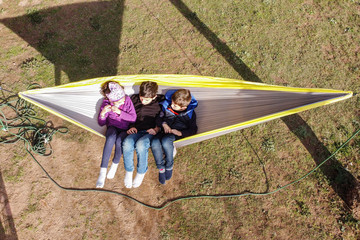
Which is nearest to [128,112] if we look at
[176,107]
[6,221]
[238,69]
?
[176,107]

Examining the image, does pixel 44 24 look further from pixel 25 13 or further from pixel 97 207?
pixel 97 207

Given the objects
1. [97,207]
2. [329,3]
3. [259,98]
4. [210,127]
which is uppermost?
[329,3]

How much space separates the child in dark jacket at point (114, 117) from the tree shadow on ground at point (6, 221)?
4.59 ft

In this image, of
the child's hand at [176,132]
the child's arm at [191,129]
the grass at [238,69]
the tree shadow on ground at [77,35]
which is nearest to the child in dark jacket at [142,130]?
the child's hand at [176,132]

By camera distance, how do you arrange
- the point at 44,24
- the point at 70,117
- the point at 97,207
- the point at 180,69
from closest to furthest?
the point at 70,117
the point at 97,207
the point at 180,69
the point at 44,24

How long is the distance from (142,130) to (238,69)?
2418mm

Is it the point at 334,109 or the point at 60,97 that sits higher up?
the point at 60,97

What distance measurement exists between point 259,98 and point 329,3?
4.09m

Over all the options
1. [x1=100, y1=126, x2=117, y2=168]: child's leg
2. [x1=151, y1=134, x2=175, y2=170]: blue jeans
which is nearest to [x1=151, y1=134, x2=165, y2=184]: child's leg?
[x1=151, y1=134, x2=175, y2=170]: blue jeans

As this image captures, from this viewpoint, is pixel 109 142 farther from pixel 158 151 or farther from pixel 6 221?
pixel 6 221

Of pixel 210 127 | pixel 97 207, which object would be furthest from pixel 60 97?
pixel 210 127

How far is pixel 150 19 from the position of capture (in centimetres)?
534

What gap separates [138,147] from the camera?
2.95 metres

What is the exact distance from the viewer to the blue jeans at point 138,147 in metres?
2.96
